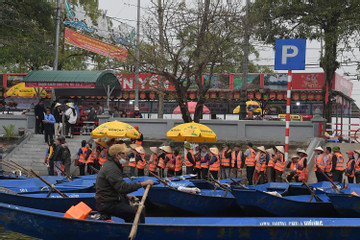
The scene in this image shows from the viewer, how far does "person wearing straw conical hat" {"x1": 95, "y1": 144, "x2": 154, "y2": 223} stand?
758 cm

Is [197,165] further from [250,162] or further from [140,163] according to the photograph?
[140,163]

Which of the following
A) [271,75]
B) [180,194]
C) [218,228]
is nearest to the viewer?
[218,228]

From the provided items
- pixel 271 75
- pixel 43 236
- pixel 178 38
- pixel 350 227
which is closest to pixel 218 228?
pixel 350 227

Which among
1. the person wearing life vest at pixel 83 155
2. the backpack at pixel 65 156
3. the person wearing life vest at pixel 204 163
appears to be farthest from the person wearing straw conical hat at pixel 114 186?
the person wearing life vest at pixel 83 155

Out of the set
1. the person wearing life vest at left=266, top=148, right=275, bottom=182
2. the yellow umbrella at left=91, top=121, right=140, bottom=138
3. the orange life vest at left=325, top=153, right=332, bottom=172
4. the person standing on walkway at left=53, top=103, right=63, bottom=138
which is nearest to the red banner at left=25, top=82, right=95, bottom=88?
the person standing on walkway at left=53, top=103, right=63, bottom=138

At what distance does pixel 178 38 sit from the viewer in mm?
20656

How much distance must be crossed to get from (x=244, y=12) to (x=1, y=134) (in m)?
14.4

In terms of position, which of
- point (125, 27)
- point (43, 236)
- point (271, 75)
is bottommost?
point (43, 236)

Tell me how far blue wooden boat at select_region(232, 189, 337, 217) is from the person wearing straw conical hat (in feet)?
14.5

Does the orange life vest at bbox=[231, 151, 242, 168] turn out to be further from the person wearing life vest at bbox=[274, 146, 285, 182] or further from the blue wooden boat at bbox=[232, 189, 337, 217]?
the blue wooden boat at bbox=[232, 189, 337, 217]

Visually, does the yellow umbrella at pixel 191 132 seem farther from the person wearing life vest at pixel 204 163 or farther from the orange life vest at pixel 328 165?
the orange life vest at pixel 328 165

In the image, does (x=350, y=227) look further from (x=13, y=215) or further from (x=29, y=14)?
(x=29, y=14)

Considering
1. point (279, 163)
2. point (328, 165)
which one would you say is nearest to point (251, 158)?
point (279, 163)

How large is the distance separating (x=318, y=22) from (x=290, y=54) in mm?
10222
